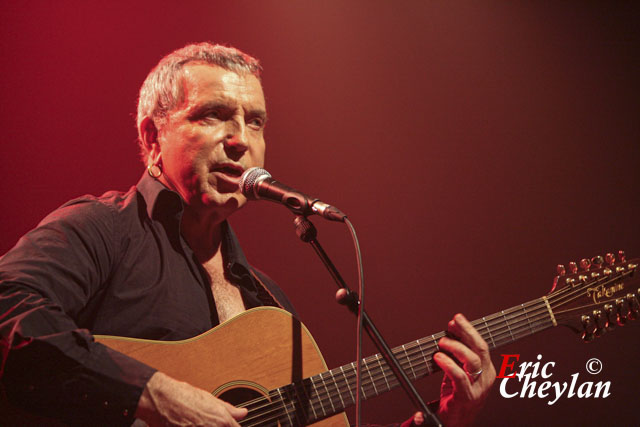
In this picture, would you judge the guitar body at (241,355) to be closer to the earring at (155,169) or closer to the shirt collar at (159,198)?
the shirt collar at (159,198)

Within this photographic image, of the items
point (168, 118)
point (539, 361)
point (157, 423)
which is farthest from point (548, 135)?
point (157, 423)

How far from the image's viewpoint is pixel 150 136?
2.32 m

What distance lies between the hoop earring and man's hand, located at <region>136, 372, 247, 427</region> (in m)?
1.00

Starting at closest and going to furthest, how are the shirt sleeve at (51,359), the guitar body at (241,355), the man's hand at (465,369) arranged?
the shirt sleeve at (51,359)
the guitar body at (241,355)
the man's hand at (465,369)

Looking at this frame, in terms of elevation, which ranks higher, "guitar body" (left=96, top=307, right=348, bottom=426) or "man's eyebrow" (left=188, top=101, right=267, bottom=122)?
"man's eyebrow" (left=188, top=101, right=267, bottom=122)

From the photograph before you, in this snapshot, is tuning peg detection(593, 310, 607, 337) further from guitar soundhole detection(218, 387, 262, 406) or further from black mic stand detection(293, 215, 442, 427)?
guitar soundhole detection(218, 387, 262, 406)

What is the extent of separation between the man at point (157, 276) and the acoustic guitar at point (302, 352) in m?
0.14

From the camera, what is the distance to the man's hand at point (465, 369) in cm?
196

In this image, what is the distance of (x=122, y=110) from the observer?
262 cm

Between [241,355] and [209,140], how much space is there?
0.91m

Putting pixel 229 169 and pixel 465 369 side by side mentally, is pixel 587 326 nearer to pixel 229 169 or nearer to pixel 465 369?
pixel 465 369

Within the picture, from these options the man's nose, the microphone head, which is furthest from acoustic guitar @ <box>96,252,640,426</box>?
the man's nose

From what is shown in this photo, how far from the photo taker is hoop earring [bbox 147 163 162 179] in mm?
2214

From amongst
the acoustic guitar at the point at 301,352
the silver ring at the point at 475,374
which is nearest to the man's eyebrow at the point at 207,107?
the acoustic guitar at the point at 301,352
